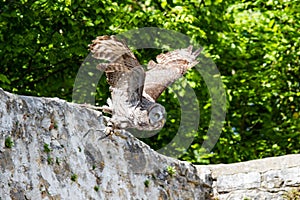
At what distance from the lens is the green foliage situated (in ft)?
24.6

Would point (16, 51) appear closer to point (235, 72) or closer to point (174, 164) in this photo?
point (174, 164)

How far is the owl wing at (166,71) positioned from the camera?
4.91m

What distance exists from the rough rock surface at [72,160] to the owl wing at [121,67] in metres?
0.47

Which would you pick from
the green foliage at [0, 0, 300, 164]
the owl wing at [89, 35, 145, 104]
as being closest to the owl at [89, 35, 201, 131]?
the owl wing at [89, 35, 145, 104]

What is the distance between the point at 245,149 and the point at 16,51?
310 centimetres

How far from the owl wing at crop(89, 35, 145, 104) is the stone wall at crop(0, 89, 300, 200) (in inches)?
18.6

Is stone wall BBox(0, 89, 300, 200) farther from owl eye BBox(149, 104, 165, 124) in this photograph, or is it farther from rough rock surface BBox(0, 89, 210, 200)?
owl eye BBox(149, 104, 165, 124)

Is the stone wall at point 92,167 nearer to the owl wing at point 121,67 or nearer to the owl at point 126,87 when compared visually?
the owl at point 126,87

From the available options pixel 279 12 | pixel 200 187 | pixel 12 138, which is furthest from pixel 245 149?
pixel 12 138

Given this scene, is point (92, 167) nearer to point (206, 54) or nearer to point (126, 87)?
point (126, 87)

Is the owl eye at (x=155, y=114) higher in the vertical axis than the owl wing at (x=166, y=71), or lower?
lower

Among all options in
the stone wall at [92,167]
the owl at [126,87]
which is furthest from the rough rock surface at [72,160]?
the owl at [126,87]

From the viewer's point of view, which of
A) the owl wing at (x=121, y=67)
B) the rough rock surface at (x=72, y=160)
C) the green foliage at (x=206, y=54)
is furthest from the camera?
the green foliage at (x=206, y=54)

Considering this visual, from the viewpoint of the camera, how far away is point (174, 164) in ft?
19.3
